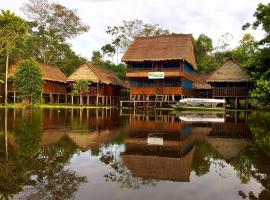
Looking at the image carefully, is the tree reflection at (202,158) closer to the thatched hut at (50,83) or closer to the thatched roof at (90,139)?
the thatched roof at (90,139)

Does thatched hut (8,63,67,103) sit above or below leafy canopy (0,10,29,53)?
below

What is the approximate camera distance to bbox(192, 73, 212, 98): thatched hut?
45.0m

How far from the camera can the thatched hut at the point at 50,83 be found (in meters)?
40.4

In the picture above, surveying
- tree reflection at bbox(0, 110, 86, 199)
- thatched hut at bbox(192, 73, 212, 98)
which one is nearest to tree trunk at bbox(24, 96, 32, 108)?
thatched hut at bbox(192, 73, 212, 98)

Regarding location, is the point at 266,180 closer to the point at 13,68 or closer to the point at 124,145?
the point at 124,145

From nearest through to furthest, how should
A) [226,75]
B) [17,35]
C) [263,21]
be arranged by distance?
[263,21], [17,35], [226,75]

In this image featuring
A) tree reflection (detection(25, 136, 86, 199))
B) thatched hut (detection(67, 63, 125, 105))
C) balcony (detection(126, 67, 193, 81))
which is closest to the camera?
tree reflection (detection(25, 136, 86, 199))

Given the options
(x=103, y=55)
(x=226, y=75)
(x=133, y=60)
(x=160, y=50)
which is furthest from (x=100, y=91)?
(x=103, y=55)

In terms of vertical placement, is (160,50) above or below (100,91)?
above

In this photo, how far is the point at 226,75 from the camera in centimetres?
3806

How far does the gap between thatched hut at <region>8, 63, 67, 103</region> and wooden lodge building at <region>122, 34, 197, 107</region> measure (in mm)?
9867

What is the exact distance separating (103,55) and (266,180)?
190 feet

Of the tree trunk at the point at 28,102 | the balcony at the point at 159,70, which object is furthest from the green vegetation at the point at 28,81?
the balcony at the point at 159,70

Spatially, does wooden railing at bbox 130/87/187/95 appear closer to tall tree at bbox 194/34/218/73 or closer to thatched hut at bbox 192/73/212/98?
thatched hut at bbox 192/73/212/98
